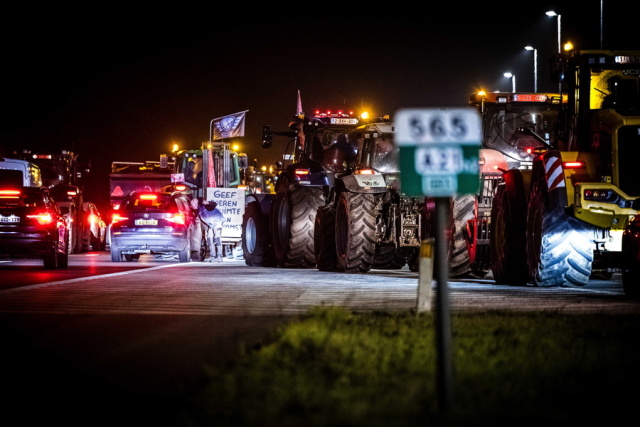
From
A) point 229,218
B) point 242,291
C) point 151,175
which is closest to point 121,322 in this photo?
point 242,291

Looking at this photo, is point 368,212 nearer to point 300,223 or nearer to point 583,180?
point 300,223

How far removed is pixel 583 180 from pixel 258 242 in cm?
1337

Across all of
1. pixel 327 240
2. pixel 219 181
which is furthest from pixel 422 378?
pixel 219 181

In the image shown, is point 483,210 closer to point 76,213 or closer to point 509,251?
point 509,251

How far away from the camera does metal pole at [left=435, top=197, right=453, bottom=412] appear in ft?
22.0

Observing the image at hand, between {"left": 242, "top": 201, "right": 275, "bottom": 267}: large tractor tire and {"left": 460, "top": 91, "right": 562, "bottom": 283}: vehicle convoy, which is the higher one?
{"left": 460, "top": 91, "right": 562, "bottom": 283}: vehicle convoy

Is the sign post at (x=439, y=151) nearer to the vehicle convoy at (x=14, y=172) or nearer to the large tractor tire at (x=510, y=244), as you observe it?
the large tractor tire at (x=510, y=244)

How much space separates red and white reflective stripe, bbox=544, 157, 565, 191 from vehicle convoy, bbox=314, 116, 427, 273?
15.0 ft

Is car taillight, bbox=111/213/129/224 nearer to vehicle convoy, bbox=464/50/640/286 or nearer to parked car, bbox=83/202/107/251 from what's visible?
parked car, bbox=83/202/107/251

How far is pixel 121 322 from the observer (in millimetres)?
12945

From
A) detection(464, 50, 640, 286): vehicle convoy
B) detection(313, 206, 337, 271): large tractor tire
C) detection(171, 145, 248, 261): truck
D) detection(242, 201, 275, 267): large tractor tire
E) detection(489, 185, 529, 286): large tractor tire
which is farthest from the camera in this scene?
detection(171, 145, 248, 261): truck

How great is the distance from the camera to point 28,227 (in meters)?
25.7

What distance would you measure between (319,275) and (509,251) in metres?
4.72

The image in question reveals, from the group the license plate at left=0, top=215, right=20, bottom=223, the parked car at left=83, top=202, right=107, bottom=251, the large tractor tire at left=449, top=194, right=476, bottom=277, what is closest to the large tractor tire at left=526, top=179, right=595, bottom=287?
the large tractor tire at left=449, top=194, right=476, bottom=277
